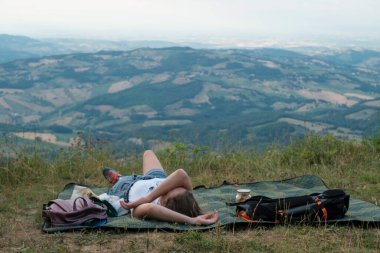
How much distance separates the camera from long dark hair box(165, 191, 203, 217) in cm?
534

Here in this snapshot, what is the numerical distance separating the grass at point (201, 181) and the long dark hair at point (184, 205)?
0.40m

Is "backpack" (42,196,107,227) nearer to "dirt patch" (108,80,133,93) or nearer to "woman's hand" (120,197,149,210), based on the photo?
"woman's hand" (120,197,149,210)

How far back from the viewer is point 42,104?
3034 inches

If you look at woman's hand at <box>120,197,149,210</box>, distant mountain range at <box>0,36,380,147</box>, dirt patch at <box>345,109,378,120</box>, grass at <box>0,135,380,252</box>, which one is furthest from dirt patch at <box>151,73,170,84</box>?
woman's hand at <box>120,197,149,210</box>

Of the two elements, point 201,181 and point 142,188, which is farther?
point 201,181

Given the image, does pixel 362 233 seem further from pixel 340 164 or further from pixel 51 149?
→ pixel 51 149

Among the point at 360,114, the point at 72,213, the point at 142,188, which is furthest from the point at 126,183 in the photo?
the point at 360,114

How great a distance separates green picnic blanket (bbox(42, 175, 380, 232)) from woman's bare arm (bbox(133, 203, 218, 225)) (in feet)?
0.18

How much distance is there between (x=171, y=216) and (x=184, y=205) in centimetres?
21

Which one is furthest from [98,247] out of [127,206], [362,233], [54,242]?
[362,233]

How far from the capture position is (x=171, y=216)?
520 cm

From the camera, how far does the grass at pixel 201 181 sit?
4.59 meters

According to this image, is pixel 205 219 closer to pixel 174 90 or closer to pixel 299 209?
pixel 299 209

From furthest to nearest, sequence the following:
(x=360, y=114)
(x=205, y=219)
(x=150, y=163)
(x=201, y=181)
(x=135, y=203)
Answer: (x=360, y=114) → (x=201, y=181) → (x=150, y=163) → (x=135, y=203) → (x=205, y=219)
